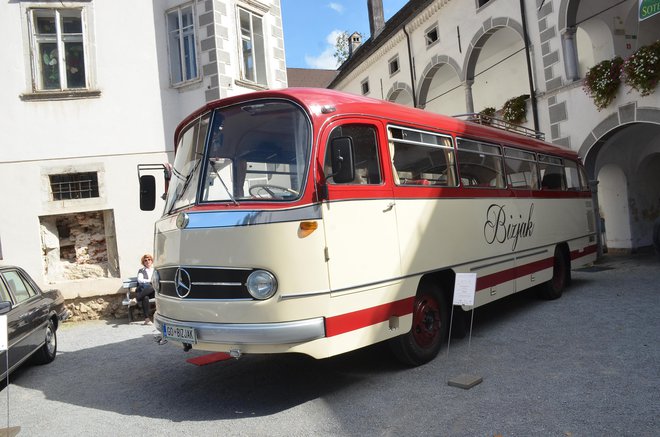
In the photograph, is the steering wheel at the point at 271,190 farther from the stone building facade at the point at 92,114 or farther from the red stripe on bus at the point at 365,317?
the stone building facade at the point at 92,114

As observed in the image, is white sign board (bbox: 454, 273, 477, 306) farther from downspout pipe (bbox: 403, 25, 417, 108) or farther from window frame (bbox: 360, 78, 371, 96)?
window frame (bbox: 360, 78, 371, 96)

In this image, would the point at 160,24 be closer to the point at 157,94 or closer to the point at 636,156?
the point at 157,94

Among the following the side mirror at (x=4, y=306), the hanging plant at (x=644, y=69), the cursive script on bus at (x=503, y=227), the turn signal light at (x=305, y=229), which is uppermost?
the hanging plant at (x=644, y=69)

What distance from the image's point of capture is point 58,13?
11047mm

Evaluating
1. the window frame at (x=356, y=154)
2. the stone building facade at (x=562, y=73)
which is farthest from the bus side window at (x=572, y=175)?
the window frame at (x=356, y=154)

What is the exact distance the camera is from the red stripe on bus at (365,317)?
175 inches

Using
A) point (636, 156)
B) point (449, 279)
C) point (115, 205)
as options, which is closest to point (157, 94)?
point (115, 205)

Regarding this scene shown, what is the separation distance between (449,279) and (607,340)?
1.92 metres

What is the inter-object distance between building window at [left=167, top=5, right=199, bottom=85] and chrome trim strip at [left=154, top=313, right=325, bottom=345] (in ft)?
27.9

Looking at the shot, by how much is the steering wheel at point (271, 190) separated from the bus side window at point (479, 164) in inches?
112

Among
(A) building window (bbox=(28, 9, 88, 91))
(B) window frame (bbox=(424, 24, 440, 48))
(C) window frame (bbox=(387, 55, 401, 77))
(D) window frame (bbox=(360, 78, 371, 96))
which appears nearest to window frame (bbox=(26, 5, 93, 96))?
(A) building window (bbox=(28, 9, 88, 91))

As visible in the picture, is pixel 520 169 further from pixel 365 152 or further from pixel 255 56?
pixel 255 56

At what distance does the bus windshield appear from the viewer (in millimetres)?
4535

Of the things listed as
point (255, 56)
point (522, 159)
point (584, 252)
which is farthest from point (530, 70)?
point (255, 56)
